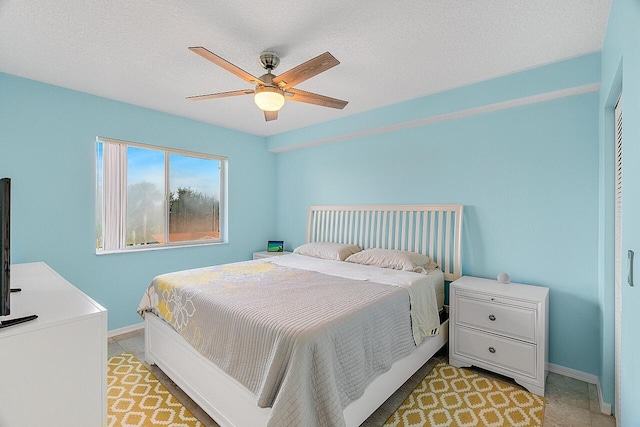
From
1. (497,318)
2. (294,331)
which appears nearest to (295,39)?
(294,331)

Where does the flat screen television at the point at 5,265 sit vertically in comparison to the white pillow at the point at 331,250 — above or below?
above

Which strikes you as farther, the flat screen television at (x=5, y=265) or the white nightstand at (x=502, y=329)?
the white nightstand at (x=502, y=329)

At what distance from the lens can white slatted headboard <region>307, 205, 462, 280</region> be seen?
9.95 ft

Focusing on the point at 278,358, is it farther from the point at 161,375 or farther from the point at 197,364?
the point at 161,375

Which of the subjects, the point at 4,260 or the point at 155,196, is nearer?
the point at 4,260

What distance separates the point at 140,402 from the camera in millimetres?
2090

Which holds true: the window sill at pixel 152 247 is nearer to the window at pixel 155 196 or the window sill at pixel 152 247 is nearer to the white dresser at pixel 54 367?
the window at pixel 155 196

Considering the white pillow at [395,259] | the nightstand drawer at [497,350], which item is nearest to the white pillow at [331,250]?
the white pillow at [395,259]

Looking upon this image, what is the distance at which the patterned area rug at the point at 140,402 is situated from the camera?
1.90 meters

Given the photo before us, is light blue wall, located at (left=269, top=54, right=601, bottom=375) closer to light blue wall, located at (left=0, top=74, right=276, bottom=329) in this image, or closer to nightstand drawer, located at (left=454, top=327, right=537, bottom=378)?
nightstand drawer, located at (left=454, top=327, right=537, bottom=378)

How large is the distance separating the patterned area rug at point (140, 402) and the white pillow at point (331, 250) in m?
2.01

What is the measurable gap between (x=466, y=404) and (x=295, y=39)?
2.80m

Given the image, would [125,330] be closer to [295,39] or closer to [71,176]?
[71,176]

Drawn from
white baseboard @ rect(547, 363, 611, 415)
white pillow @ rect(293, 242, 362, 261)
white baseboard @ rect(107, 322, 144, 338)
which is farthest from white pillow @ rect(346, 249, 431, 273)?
white baseboard @ rect(107, 322, 144, 338)
